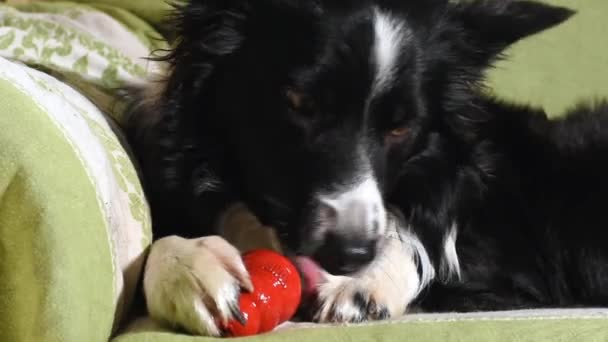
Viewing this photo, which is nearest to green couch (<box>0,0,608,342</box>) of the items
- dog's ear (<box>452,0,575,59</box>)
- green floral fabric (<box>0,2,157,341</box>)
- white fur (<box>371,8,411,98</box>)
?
green floral fabric (<box>0,2,157,341</box>)

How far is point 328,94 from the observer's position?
178 cm

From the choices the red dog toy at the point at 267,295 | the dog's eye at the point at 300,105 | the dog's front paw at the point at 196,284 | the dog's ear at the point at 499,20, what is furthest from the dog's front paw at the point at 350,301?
the dog's ear at the point at 499,20

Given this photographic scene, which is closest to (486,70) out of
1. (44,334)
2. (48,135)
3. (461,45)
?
(461,45)

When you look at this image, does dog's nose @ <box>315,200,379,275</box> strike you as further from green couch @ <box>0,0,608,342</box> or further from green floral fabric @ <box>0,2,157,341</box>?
green floral fabric @ <box>0,2,157,341</box>

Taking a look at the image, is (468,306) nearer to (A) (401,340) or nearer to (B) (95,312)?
(A) (401,340)

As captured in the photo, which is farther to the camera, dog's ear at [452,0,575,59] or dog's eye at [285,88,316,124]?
dog's ear at [452,0,575,59]

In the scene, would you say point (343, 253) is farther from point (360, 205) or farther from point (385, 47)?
point (385, 47)

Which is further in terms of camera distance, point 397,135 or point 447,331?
point 397,135

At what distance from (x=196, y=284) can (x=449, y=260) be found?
0.94 meters

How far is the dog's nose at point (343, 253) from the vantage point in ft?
5.52

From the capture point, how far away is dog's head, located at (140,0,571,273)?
177 centimetres

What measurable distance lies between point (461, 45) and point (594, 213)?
655 mm

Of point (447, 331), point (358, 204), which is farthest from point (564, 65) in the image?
point (447, 331)

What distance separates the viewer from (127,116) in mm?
2254
